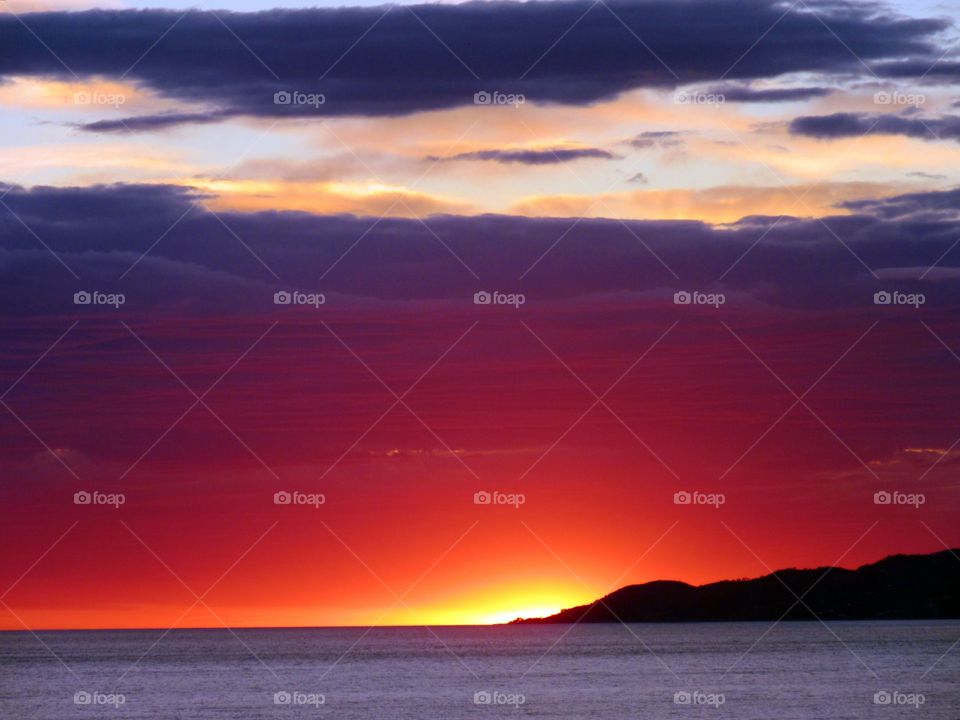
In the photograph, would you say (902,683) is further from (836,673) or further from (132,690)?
(132,690)

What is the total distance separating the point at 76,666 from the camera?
5305 inches

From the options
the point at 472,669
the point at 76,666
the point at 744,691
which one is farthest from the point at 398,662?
the point at 744,691

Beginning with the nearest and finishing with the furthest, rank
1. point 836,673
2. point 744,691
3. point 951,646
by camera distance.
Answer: point 744,691, point 836,673, point 951,646

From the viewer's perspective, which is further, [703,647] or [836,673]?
[703,647]

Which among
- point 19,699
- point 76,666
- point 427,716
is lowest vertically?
point 427,716

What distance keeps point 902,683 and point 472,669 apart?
1561 inches

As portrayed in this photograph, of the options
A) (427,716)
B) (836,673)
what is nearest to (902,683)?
(836,673)

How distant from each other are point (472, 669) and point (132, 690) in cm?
3406

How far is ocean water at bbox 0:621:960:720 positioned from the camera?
77.8 meters

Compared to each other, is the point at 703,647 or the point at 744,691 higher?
the point at 703,647

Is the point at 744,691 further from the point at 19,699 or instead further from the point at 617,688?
the point at 19,699

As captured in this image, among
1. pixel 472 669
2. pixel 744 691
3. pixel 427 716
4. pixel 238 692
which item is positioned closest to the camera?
pixel 427 716

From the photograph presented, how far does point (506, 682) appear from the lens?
101688 millimetres

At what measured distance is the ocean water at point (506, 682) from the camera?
77750 mm
